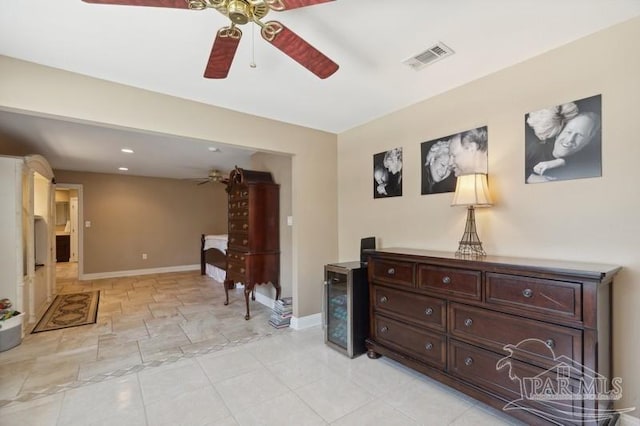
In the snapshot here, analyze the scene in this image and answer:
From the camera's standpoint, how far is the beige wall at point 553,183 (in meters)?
1.76

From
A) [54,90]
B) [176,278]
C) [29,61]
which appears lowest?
[176,278]

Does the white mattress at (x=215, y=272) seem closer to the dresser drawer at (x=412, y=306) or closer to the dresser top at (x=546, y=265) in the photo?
the dresser drawer at (x=412, y=306)

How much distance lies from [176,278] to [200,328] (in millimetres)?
3403

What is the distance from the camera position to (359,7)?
1.63 metres

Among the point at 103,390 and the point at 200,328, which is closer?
the point at 103,390

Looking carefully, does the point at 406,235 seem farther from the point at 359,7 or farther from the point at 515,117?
the point at 359,7

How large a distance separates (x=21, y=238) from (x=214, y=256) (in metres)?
3.75

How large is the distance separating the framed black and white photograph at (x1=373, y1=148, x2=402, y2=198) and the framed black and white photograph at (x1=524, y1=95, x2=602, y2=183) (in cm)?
117

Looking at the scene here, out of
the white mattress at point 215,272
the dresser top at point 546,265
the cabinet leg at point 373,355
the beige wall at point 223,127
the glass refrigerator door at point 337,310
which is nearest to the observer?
the dresser top at point 546,265

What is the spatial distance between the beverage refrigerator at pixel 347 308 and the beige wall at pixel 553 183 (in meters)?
0.66

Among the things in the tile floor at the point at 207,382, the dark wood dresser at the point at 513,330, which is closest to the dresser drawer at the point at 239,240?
the tile floor at the point at 207,382

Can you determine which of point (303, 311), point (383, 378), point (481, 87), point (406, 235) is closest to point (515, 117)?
point (481, 87)

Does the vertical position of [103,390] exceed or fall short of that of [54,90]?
it falls short

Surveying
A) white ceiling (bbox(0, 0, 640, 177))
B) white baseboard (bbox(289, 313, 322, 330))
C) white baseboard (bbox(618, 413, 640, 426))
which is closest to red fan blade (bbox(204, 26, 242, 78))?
white ceiling (bbox(0, 0, 640, 177))
